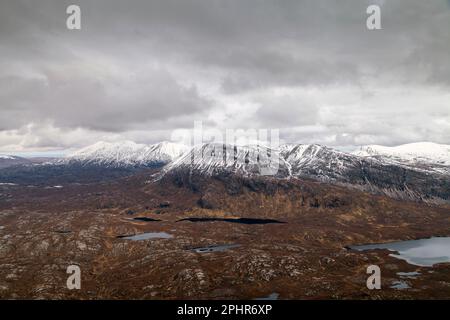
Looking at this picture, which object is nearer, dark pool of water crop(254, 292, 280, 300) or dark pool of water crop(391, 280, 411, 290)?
dark pool of water crop(254, 292, 280, 300)

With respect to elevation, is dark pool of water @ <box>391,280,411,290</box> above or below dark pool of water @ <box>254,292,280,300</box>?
above

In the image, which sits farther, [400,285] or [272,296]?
[400,285]

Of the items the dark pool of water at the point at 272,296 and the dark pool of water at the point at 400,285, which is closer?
the dark pool of water at the point at 272,296

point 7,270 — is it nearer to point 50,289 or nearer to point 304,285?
point 50,289

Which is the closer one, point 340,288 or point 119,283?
point 340,288

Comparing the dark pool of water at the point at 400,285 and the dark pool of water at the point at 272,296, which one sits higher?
the dark pool of water at the point at 400,285

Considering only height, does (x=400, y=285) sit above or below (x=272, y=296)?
above
